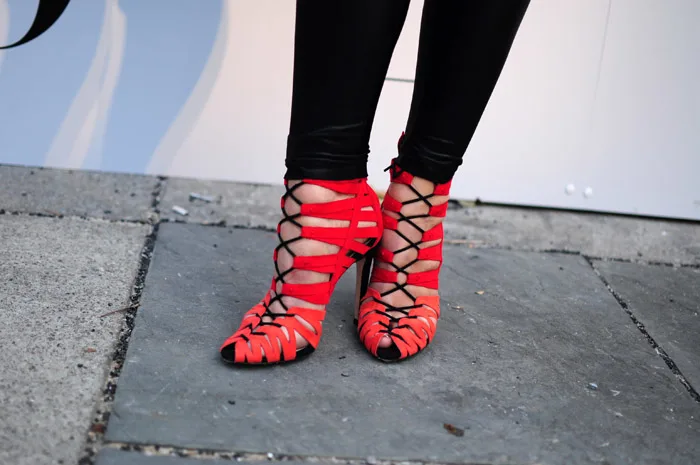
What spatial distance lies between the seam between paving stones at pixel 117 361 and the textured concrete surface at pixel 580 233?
0.67m

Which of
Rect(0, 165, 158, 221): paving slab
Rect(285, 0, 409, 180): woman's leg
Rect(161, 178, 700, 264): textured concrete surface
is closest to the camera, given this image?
Rect(285, 0, 409, 180): woman's leg

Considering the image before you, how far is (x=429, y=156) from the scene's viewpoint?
43.6 inches

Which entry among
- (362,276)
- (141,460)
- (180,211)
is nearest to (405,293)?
(362,276)

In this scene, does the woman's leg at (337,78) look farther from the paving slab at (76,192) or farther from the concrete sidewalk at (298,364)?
the paving slab at (76,192)

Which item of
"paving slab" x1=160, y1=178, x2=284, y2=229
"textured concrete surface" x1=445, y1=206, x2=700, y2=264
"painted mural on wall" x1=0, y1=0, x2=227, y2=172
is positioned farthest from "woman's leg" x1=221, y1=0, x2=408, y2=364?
"painted mural on wall" x1=0, y1=0, x2=227, y2=172

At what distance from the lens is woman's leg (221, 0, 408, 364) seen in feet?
3.19

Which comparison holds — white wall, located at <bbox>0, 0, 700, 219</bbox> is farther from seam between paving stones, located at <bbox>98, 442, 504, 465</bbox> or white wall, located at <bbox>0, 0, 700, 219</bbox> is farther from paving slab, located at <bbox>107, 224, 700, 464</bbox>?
seam between paving stones, located at <bbox>98, 442, 504, 465</bbox>

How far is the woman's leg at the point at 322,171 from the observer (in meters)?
0.97

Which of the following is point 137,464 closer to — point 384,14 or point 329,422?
point 329,422

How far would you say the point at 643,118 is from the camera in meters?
1.82

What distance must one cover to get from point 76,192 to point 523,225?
105cm

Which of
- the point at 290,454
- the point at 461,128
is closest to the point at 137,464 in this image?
the point at 290,454

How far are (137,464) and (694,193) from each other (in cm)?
158

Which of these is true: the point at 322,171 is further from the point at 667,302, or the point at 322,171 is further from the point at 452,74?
the point at 667,302
